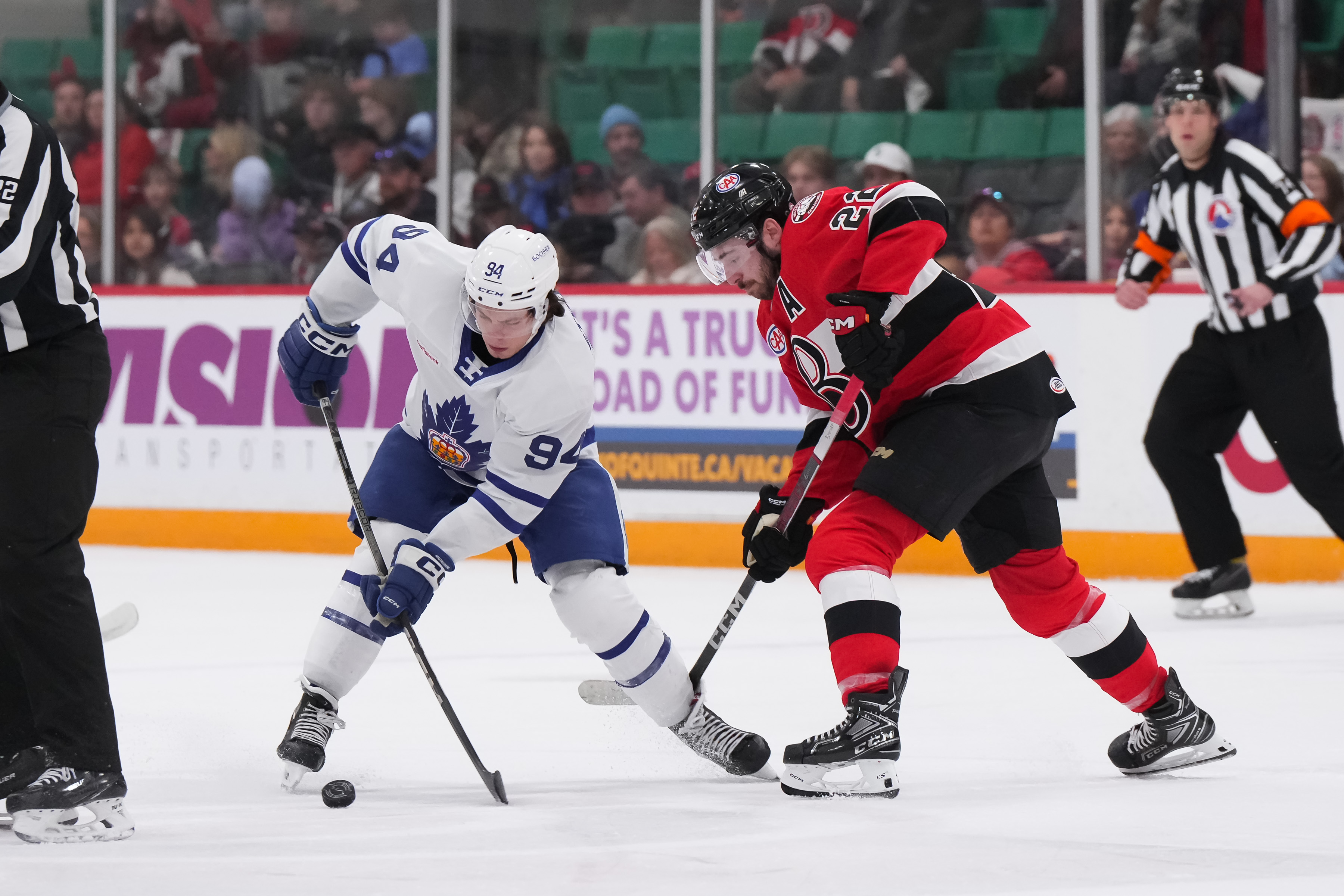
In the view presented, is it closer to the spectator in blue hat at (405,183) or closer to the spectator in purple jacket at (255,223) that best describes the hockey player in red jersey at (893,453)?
the spectator in blue hat at (405,183)

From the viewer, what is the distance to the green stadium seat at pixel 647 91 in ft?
20.7

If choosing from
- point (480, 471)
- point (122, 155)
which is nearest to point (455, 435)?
point (480, 471)

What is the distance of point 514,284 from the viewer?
8.07 feet

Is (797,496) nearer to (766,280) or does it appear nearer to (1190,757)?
(766,280)

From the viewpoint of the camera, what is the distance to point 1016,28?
5812mm

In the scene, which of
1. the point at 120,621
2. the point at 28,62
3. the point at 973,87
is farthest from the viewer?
the point at 28,62

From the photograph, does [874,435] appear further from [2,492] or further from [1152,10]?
[1152,10]

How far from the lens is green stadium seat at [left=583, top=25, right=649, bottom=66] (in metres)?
6.36

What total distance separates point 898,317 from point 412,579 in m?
0.84

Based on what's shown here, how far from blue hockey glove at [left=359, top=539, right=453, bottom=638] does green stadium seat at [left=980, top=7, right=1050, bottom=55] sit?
3.87 metres

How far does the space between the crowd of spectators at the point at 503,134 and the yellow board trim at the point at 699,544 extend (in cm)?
93

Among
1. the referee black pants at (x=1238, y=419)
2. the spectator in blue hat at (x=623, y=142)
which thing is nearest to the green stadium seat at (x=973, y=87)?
the spectator in blue hat at (x=623, y=142)

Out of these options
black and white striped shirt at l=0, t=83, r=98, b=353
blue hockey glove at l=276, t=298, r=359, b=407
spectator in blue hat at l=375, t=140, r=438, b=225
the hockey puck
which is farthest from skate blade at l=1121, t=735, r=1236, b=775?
spectator in blue hat at l=375, t=140, r=438, b=225

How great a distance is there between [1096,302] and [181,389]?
3.31m
